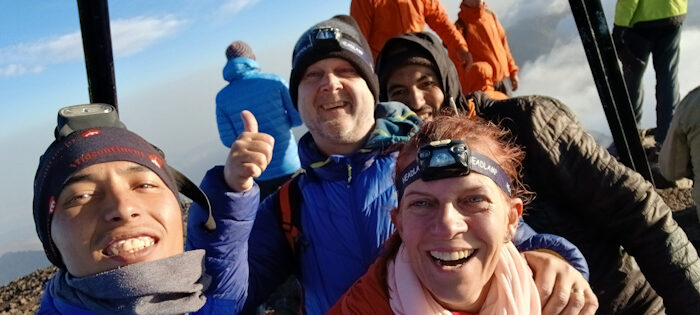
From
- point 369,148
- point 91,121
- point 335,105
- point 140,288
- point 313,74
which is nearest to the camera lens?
point 140,288

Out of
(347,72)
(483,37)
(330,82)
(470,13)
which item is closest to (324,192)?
(330,82)

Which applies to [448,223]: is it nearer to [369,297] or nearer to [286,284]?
[369,297]

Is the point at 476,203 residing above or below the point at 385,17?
below

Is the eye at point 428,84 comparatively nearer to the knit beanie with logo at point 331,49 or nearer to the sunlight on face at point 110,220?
the knit beanie with logo at point 331,49

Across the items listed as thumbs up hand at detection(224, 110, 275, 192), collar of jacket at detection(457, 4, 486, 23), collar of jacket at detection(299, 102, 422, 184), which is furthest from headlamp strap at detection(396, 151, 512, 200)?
collar of jacket at detection(457, 4, 486, 23)

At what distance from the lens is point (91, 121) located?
1.79 metres

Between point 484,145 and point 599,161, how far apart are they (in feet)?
2.81

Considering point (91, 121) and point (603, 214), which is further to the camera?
point (603, 214)

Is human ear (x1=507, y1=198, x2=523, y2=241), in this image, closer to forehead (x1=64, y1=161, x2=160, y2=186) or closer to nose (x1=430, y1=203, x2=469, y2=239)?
nose (x1=430, y1=203, x2=469, y2=239)

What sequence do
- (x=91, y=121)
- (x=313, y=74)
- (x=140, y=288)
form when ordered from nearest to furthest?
(x=140, y=288), (x=91, y=121), (x=313, y=74)

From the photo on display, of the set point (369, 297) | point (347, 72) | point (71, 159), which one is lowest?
point (369, 297)

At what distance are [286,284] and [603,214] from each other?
3233 millimetres

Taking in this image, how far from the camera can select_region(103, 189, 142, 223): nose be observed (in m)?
1.59

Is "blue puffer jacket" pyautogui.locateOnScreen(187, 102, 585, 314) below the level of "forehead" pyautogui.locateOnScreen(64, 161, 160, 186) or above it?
below
